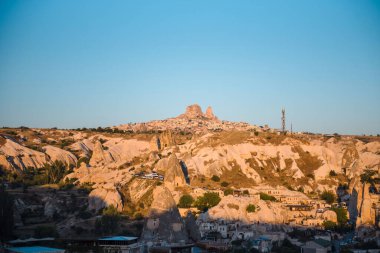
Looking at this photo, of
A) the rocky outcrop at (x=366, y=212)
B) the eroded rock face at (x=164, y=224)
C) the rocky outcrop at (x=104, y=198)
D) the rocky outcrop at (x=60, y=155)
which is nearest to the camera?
the eroded rock face at (x=164, y=224)

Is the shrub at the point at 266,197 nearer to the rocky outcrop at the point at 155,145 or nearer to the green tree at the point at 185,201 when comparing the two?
the green tree at the point at 185,201

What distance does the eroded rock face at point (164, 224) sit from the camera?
5925 centimetres

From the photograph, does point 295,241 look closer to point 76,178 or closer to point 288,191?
point 288,191

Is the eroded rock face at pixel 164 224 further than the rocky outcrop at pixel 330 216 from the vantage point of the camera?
No

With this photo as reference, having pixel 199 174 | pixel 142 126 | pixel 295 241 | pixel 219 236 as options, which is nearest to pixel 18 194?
pixel 199 174

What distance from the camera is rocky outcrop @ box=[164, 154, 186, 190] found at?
90.1 meters

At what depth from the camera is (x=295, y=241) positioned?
66.9 meters

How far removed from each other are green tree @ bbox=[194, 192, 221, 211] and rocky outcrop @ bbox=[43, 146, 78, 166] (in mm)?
41663

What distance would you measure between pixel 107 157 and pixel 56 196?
1077 inches

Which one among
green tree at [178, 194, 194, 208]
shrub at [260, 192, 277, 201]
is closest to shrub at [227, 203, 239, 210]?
green tree at [178, 194, 194, 208]

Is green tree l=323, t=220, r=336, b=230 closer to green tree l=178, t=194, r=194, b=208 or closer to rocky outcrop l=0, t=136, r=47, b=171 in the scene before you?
green tree l=178, t=194, r=194, b=208

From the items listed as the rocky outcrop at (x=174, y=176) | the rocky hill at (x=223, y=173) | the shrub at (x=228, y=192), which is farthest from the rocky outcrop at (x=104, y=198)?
Result: the shrub at (x=228, y=192)

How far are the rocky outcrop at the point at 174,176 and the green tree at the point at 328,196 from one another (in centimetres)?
1888

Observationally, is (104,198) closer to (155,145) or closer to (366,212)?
(366,212)
